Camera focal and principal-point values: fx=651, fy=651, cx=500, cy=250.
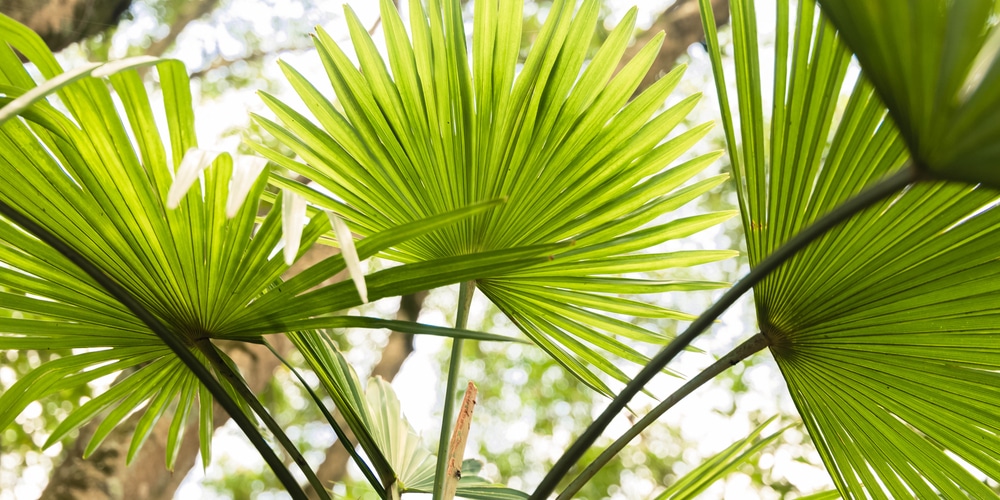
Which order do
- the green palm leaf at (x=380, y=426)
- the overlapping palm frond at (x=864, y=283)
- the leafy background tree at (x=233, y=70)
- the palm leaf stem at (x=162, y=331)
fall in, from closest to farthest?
the palm leaf stem at (x=162, y=331), the overlapping palm frond at (x=864, y=283), the green palm leaf at (x=380, y=426), the leafy background tree at (x=233, y=70)

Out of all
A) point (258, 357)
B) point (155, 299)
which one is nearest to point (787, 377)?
point (155, 299)

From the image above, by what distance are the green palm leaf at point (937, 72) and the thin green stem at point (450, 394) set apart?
1.88ft

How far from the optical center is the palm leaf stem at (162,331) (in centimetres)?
60

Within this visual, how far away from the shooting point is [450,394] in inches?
36.4

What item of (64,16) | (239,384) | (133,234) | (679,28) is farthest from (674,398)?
(679,28)

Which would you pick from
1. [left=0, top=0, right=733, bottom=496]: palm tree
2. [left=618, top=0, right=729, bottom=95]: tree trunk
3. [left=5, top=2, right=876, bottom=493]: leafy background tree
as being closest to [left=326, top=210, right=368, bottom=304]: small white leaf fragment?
[left=0, top=0, right=733, bottom=496]: palm tree

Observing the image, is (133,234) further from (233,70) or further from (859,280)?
(233,70)

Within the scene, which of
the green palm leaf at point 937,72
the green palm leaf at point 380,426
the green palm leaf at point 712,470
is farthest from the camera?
the green palm leaf at point 712,470

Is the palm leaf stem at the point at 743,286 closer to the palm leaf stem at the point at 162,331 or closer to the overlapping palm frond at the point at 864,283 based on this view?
the overlapping palm frond at the point at 864,283

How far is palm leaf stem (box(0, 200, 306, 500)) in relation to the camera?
23.5 inches

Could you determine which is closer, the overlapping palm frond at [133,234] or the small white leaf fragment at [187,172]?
the small white leaf fragment at [187,172]

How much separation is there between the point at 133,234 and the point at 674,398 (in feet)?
2.13

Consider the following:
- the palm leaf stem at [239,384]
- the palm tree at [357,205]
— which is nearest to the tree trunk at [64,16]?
the palm tree at [357,205]

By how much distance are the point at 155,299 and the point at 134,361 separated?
17 cm
